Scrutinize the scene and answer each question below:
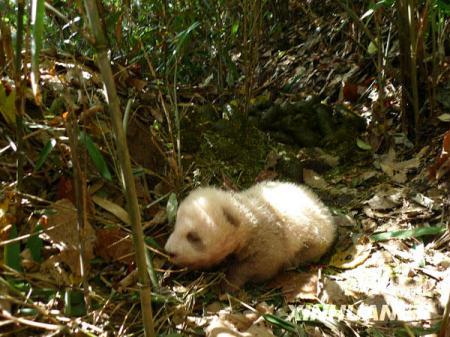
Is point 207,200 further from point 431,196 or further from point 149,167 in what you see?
point 431,196

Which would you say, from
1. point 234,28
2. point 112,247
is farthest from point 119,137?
point 234,28

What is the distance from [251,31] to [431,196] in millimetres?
1933

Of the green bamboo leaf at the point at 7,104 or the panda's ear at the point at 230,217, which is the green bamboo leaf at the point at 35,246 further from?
the panda's ear at the point at 230,217

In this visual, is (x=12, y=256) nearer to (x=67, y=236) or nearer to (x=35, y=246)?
(x=35, y=246)

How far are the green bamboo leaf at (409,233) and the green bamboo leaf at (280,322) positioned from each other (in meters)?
1.11

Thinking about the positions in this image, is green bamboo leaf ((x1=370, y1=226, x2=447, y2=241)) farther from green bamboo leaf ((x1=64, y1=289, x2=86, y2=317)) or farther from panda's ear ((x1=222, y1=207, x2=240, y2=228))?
green bamboo leaf ((x1=64, y1=289, x2=86, y2=317))

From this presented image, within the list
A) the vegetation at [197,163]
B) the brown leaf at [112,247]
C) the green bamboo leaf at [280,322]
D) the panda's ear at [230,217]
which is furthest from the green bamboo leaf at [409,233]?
the brown leaf at [112,247]

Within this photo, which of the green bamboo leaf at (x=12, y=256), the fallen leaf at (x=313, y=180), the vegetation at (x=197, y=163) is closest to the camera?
the vegetation at (x=197, y=163)

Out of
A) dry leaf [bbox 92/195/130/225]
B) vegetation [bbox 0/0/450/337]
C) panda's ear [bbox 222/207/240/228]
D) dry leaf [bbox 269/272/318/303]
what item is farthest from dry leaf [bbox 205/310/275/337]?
dry leaf [bbox 92/195/130/225]

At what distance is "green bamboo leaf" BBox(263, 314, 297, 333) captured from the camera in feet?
8.39

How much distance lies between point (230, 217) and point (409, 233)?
3.97ft

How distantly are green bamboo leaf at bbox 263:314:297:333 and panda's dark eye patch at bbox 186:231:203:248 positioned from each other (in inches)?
25.2

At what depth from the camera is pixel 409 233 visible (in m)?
3.28

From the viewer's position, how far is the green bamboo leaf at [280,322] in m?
2.56
